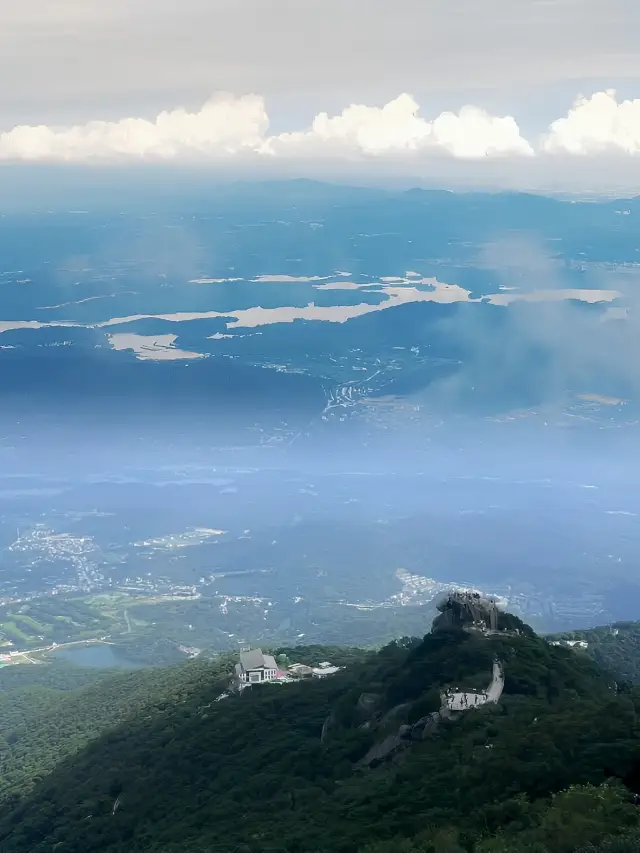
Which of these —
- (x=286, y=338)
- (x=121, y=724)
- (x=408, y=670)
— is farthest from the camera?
(x=286, y=338)

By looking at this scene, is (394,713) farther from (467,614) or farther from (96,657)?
(96,657)

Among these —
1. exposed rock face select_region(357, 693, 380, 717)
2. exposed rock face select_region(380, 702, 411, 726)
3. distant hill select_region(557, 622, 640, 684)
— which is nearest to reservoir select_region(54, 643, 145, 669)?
distant hill select_region(557, 622, 640, 684)

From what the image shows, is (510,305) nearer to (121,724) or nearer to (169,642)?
(169,642)

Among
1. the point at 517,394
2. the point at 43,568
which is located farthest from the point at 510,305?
the point at 43,568

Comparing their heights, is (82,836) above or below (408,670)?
below

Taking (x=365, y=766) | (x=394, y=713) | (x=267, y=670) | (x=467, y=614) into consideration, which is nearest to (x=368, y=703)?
(x=394, y=713)

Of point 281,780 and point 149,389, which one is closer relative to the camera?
point 281,780

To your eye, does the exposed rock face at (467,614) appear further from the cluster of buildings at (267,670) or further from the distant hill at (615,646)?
the distant hill at (615,646)

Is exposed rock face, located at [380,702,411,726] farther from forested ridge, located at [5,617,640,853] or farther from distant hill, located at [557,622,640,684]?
distant hill, located at [557,622,640,684]
